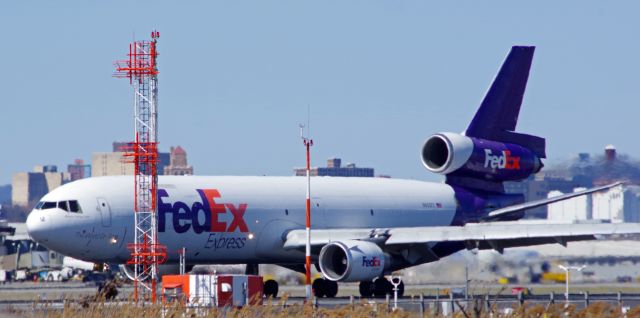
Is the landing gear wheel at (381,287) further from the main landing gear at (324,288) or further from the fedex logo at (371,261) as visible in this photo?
the main landing gear at (324,288)

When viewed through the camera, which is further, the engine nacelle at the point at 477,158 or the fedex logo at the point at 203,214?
the engine nacelle at the point at 477,158

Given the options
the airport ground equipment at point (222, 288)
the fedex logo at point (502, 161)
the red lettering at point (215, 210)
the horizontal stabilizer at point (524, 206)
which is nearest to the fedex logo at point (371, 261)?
the red lettering at point (215, 210)

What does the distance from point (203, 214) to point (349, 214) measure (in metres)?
6.57

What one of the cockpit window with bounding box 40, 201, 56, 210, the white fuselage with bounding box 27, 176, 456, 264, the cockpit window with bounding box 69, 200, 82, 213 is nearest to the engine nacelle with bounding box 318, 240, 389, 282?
the white fuselage with bounding box 27, 176, 456, 264

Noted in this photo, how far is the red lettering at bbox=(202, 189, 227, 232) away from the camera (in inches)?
1816

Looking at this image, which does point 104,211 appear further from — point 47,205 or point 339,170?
point 339,170

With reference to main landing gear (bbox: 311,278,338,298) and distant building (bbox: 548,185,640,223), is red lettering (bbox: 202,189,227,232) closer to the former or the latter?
main landing gear (bbox: 311,278,338,298)

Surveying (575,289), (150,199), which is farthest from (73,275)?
(150,199)

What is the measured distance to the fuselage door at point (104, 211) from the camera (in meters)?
43.9

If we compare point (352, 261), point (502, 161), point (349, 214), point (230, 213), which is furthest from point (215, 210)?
point (502, 161)

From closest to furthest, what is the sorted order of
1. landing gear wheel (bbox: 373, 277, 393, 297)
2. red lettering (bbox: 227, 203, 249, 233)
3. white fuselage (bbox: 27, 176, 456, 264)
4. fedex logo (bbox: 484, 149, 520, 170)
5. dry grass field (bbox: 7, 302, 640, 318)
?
dry grass field (bbox: 7, 302, 640, 318)
white fuselage (bbox: 27, 176, 456, 264)
red lettering (bbox: 227, 203, 249, 233)
landing gear wheel (bbox: 373, 277, 393, 297)
fedex logo (bbox: 484, 149, 520, 170)

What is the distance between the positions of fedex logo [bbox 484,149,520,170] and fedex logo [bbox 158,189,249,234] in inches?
397

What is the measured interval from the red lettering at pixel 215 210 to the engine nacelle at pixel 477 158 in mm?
9048

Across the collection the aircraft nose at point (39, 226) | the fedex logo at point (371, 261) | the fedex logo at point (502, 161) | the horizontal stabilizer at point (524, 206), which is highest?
the fedex logo at point (502, 161)
